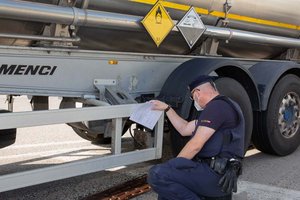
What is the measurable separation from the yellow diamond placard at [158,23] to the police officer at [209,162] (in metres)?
1.10

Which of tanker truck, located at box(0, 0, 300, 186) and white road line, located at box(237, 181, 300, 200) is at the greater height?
tanker truck, located at box(0, 0, 300, 186)

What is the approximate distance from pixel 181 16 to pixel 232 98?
0.99m

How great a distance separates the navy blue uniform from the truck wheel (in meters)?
2.18

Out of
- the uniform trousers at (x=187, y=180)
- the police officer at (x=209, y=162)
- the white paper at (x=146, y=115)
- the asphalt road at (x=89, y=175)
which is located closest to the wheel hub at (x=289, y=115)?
the asphalt road at (x=89, y=175)

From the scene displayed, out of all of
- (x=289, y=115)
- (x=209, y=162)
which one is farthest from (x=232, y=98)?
(x=209, y=162)

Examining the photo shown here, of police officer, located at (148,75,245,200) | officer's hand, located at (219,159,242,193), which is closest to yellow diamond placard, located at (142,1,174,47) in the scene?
police officer, located at (148,75,245,200)

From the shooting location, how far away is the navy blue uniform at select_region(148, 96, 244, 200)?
2938mm

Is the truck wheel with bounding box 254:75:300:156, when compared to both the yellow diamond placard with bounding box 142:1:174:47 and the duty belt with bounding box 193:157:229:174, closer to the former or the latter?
the yellow diamond placard with bounding box 142:1:174:47

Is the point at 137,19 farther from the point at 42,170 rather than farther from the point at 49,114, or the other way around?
the point at 42,170

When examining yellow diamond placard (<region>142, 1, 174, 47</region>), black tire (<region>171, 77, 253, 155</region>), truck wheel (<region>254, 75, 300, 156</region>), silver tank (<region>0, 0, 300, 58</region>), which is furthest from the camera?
truck wheel (<region>254, 75, 300, 156</region>)

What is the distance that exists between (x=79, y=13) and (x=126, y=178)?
189 cm

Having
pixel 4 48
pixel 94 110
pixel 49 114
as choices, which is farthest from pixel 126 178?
pixel 4 48

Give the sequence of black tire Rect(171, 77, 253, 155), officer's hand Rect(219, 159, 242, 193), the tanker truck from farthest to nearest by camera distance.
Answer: black tire Rect(171, 77, 253, 155) → the tanker truck → officer's hand Rect(219, 159, 242, 193)

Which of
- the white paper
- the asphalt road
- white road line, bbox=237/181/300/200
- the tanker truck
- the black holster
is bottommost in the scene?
the asphalt road
